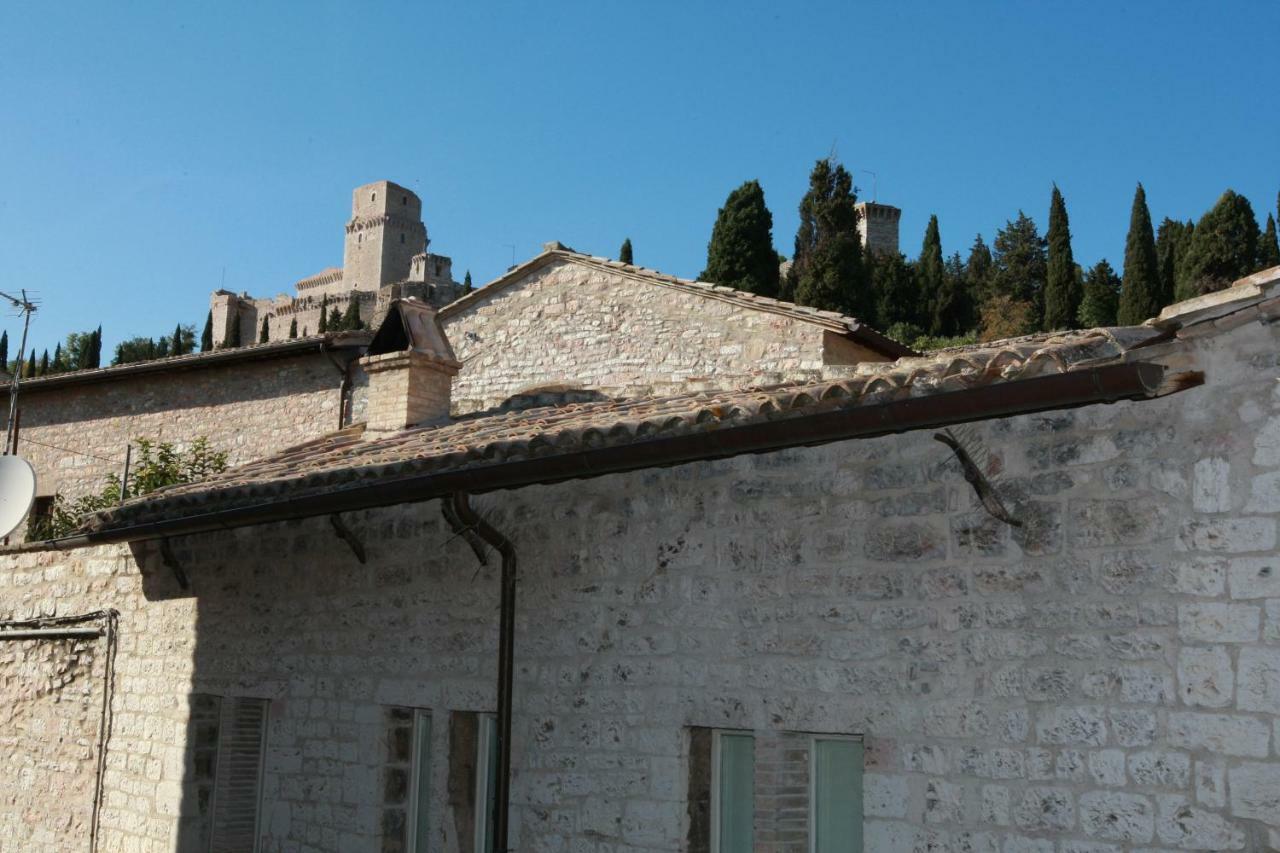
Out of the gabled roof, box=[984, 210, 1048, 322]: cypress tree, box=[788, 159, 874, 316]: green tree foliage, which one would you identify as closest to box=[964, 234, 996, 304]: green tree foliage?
box=[984, 210, 1048, 322]: cypress tree

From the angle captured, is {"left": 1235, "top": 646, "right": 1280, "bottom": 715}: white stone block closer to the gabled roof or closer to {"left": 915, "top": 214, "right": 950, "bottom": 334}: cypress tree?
the gabled roof

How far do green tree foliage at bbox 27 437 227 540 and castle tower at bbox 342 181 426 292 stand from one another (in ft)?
197

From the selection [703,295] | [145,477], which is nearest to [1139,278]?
[703,295]

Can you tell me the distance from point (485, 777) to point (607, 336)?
11080 millimetres

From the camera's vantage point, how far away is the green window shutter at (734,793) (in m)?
5.67

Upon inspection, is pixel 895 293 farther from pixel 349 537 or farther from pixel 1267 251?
pixel 349 537

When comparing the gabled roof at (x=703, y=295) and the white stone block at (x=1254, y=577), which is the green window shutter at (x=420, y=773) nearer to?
the white stone block at (x=1254, y=577)

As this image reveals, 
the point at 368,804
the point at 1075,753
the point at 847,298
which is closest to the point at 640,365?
the point at 368,804

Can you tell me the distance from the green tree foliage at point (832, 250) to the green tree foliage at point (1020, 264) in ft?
28.2

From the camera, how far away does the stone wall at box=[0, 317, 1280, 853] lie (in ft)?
13.9

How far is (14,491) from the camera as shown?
9.91 m

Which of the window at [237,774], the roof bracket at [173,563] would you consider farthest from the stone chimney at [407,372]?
the window at [237,774]

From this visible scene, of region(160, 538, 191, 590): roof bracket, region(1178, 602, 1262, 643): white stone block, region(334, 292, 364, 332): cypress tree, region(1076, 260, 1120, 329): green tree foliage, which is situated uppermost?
region(334, 292, 364, 332): cypress tree

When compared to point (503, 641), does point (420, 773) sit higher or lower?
lower
